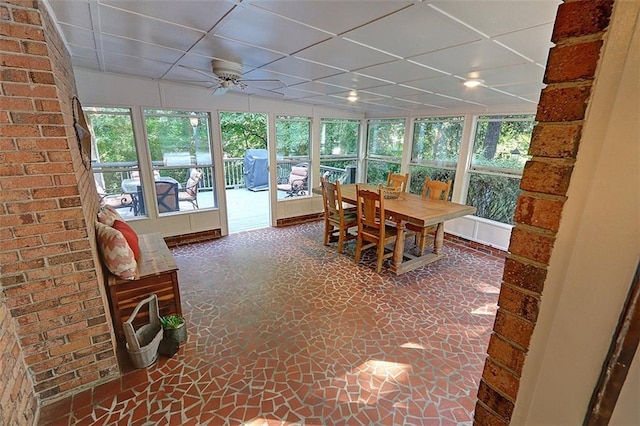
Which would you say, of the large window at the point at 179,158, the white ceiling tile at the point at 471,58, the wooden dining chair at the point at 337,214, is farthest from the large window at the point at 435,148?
the large window at the point at 179,158

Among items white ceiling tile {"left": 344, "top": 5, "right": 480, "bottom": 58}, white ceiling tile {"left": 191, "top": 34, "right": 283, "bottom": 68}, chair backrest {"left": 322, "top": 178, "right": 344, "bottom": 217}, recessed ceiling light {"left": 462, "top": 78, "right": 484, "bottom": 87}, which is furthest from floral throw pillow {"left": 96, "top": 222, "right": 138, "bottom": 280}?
recessed ceiling light {"left": 462, "top": 78, "right": 484, "bottom": 87}

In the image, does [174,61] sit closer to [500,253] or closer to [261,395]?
[261,395]

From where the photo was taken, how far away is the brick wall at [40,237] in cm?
142

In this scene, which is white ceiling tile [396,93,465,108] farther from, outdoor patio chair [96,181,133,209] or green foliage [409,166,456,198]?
outdoor patio chair [96,181,133,209]

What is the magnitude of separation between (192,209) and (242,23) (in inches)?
131

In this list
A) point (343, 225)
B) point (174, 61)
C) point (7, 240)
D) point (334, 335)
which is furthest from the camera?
point (343, 225)

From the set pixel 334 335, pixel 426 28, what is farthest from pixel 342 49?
pixel 334 335

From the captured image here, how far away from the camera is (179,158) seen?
421 cm

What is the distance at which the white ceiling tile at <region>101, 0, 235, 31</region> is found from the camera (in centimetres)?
152

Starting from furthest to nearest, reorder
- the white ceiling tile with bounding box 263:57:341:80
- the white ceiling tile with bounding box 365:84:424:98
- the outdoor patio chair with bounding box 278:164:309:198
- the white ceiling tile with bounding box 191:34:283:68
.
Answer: the outdoor patio chair with bounding box 278:164:309:198 < the white ceiling tile with bounding box 365:84:424:98 < the white ceiling tile with bounding box 263:57:341:80 < the white ceiling tile with bounding box 191:34:283:68

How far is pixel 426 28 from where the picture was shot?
1.58 meters

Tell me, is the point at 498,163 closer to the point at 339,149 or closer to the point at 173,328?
the point at 339,149

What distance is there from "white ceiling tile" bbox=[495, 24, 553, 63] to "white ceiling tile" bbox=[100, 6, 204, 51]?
1922 millimetres

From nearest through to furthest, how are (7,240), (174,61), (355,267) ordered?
(7,240), (174,61), (355,267)
